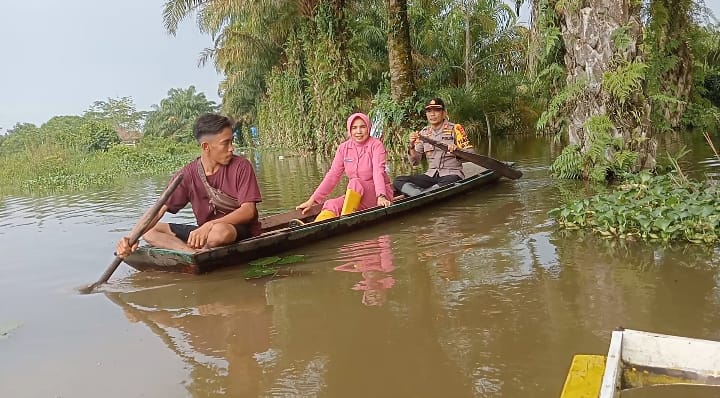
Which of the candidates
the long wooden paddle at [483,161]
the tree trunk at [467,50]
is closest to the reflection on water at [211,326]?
the long wooden paddle at [483,161]

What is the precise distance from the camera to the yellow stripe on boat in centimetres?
190

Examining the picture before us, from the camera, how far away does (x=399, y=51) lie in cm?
1255

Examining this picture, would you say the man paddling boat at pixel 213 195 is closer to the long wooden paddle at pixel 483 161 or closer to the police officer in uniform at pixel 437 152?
the police officer in uniform at pixel 437 152

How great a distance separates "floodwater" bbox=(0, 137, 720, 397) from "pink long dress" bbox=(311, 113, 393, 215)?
0.62m

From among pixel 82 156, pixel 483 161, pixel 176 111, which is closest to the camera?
pixel 483 161

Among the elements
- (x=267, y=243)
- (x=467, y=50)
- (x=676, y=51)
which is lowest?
(x=267, y=243)

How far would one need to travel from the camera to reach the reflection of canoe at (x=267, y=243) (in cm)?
484

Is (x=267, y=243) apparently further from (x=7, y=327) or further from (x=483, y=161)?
(x=483, y=161)

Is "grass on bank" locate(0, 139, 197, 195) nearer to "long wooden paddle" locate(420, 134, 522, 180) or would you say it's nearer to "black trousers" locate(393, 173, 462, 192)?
"black trousers" locate(393, 173, 462, 192)

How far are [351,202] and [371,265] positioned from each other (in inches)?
64.1

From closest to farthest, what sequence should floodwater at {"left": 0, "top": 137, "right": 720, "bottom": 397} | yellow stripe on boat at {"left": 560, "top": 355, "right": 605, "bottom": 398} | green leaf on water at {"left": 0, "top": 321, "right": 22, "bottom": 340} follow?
yellow stripe on boat at {"left": 560, "top": 355, "right": 605, "bottom": 398}, floodwater at {"left": 0, "top": 137, "right": 720, "bottom": 397}, green leaf on water at {"left": 0, "top": 321, "right": 22, "bottom": 340}

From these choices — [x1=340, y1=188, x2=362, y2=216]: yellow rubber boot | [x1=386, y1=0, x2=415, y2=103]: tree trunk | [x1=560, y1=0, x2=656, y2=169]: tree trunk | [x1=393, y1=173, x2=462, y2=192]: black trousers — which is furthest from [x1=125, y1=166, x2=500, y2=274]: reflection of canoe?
[x1=386, y1=0, x2=415, y2=103]: tree trunk

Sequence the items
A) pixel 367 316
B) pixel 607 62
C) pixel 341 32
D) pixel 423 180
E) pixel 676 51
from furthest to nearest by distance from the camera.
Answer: pixel 341 32 < pixel 676 51 < pixel 423 180 < pixel 607 62 < pixel 367 316

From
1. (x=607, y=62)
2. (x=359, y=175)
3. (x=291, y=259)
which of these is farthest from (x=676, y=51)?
(x=291, y=259)
